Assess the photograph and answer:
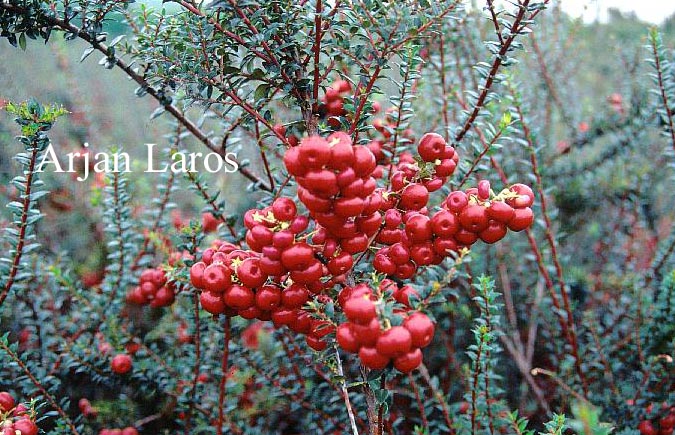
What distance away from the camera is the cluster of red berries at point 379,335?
3.13ft

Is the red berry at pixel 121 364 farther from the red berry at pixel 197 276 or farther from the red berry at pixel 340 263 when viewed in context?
the red berry at pixel 340 263

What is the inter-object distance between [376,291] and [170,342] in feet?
4.90

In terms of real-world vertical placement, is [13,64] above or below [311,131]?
above

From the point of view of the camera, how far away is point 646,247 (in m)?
3.03

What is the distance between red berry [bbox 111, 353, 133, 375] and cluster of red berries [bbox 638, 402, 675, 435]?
1639 millimetres

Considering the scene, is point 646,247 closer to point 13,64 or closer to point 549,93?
point 549,93

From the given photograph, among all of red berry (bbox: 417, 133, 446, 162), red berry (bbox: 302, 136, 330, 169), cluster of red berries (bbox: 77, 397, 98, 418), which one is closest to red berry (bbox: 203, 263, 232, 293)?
red berry (bbox: 302, 136, 330, 169)

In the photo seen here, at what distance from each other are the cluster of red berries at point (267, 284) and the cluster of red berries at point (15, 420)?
0.50 metres

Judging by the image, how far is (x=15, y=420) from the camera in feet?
4.48

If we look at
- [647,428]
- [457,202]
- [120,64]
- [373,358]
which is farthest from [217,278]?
[647,428]

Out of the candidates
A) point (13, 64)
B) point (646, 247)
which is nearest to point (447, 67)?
point (646, 247)

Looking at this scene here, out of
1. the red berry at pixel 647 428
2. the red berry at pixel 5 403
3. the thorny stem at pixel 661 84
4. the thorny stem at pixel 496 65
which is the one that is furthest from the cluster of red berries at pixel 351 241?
the red berry at pixel 647 428

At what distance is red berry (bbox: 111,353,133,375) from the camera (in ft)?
6.03

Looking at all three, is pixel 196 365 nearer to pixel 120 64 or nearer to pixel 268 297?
pixel 268 297
